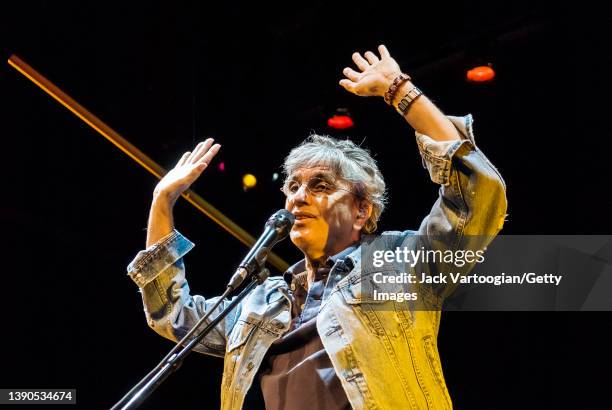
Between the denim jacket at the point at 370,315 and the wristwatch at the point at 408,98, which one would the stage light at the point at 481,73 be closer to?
the denim jacket at the point at 370,315

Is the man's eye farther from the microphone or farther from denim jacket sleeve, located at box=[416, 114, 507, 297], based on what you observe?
denim jacket sleeve, located at box=[416, 114, 507, 297]

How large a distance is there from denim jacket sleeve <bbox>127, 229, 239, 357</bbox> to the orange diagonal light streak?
1.46m

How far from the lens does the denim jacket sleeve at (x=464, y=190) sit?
1.60 m

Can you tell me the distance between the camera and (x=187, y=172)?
6.35 ft

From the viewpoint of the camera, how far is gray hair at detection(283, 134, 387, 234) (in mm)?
2039

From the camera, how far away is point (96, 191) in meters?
3.79

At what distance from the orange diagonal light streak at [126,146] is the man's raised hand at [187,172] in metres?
1.49

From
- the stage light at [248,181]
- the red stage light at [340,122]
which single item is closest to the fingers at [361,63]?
the red stage light at [340,122]

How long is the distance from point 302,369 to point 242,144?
2.30m

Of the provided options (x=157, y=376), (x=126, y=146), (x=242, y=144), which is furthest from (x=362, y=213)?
(x=242, y=144)

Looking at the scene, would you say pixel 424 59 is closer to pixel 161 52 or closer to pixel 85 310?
pixel 161 52

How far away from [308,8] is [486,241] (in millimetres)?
2191

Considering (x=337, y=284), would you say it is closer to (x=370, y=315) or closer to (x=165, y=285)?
(x=370, y=315)

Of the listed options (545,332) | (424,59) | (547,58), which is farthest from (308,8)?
(545,332)
